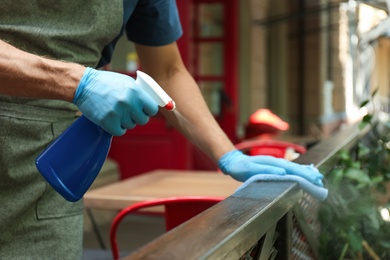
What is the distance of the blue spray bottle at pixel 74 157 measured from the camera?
132 centimetres

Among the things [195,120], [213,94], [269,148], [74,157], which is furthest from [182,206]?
[213,94]

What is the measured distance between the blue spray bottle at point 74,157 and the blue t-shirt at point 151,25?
A: 517 mm

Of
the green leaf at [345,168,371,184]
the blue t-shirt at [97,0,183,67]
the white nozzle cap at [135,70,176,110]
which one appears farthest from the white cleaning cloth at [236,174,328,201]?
the blue t-shirt at [97,0,183,67]

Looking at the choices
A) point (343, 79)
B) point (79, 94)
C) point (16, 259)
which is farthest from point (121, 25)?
point (343, 79)

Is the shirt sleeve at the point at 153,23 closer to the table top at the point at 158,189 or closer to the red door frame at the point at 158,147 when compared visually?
the table top at the point at 158,189

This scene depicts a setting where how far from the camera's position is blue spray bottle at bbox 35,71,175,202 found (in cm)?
132

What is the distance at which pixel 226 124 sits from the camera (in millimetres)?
6391

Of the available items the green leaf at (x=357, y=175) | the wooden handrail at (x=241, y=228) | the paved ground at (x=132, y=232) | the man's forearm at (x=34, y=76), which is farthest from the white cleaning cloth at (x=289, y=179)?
the paved ground at (x=132, y=232)

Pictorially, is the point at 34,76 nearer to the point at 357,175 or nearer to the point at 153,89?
the point at 153,89

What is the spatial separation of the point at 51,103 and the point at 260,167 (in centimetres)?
52

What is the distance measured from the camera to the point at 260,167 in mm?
1635

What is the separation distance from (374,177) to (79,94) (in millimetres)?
1187

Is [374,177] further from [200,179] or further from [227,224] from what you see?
[227,224]

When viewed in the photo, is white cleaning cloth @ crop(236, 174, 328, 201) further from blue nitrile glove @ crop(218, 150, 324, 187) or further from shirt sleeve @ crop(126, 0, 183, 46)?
shirt sleeve @ crop(126, 0, 183, 46)
